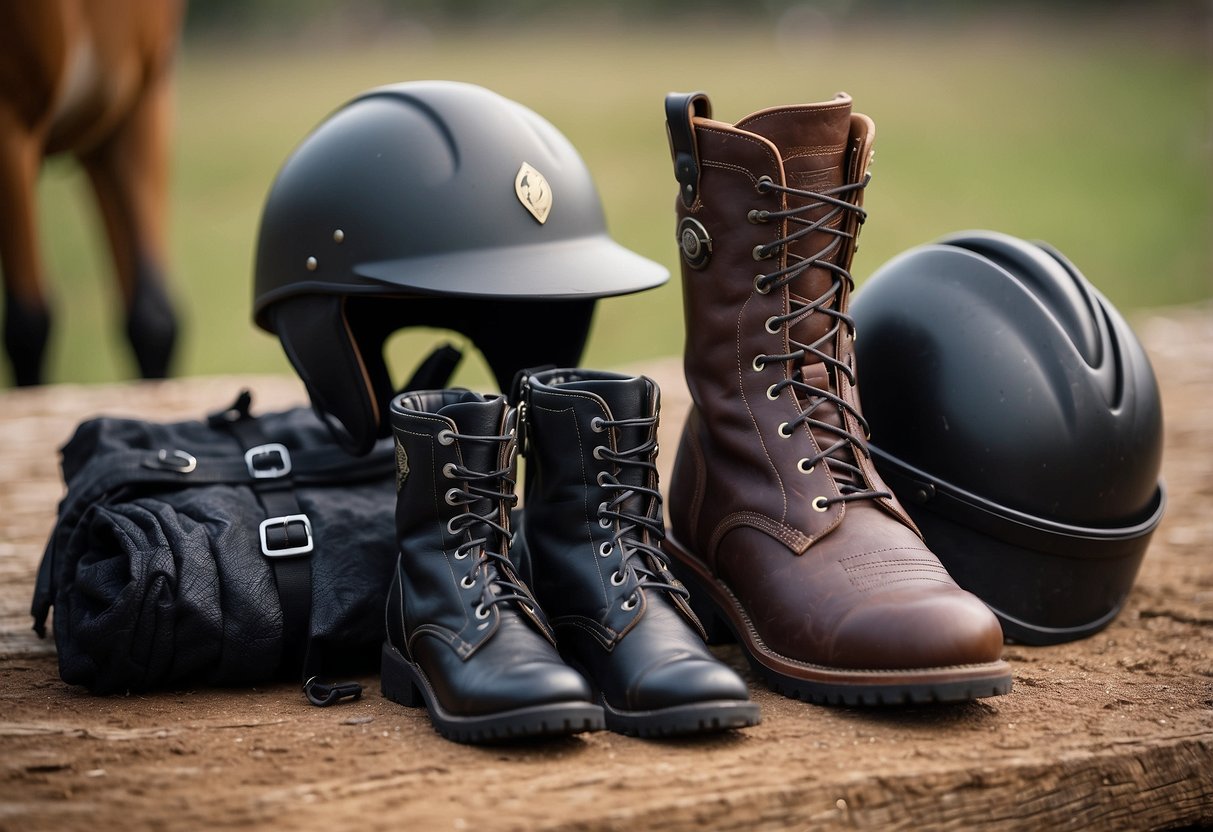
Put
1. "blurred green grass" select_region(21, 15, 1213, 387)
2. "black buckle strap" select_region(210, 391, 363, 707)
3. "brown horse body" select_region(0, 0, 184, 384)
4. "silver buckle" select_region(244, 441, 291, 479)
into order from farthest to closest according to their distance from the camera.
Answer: "blurred green grass" select_region(21, 15, 1213, 387)
"brown horse body" select_region(0, 0, 184, 384)
"silver buckle" select_region(244, 441, 291, 479)
"black buckle strap" select_region(210, 391, 363, 707)

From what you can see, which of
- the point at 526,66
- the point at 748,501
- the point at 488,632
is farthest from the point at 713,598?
the point at 526,66

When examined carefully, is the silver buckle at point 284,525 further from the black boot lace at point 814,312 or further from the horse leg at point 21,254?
the horse leg at point 21,254

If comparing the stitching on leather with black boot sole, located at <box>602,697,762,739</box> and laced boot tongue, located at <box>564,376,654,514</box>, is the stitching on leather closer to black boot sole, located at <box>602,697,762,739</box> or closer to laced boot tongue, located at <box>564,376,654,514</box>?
laced boot tongue, located at <box>564,376,654,514</box>

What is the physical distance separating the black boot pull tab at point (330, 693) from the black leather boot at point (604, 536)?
1.11 feet

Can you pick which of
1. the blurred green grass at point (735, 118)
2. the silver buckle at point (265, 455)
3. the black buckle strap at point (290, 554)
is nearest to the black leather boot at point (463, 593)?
the black buckle strap at point (290, 554)

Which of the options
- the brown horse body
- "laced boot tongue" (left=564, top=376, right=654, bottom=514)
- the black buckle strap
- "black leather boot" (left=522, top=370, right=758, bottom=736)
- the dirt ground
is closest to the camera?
the dirt ground

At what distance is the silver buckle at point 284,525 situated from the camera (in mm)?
2064

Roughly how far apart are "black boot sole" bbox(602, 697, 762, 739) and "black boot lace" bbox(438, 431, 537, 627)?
0.24m

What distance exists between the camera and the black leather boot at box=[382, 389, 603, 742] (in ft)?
5.39

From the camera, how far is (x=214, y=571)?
1.99 meters

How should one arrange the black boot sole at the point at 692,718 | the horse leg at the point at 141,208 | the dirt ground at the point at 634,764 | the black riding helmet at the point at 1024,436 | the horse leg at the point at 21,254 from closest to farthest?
the dirt ground at the point at 634,764
the black boot sole at the point at 692,718
the black riding helmet at the point at 1024,436
the horse leg at the point at 21,254
the horse leg at the point at 141,208

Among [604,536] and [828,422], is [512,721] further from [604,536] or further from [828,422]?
[828,422]

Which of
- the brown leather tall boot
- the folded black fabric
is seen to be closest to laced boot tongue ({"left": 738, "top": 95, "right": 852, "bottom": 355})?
the brown leather tall boot

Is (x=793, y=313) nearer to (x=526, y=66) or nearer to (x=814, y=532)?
(x=814, y=532)
